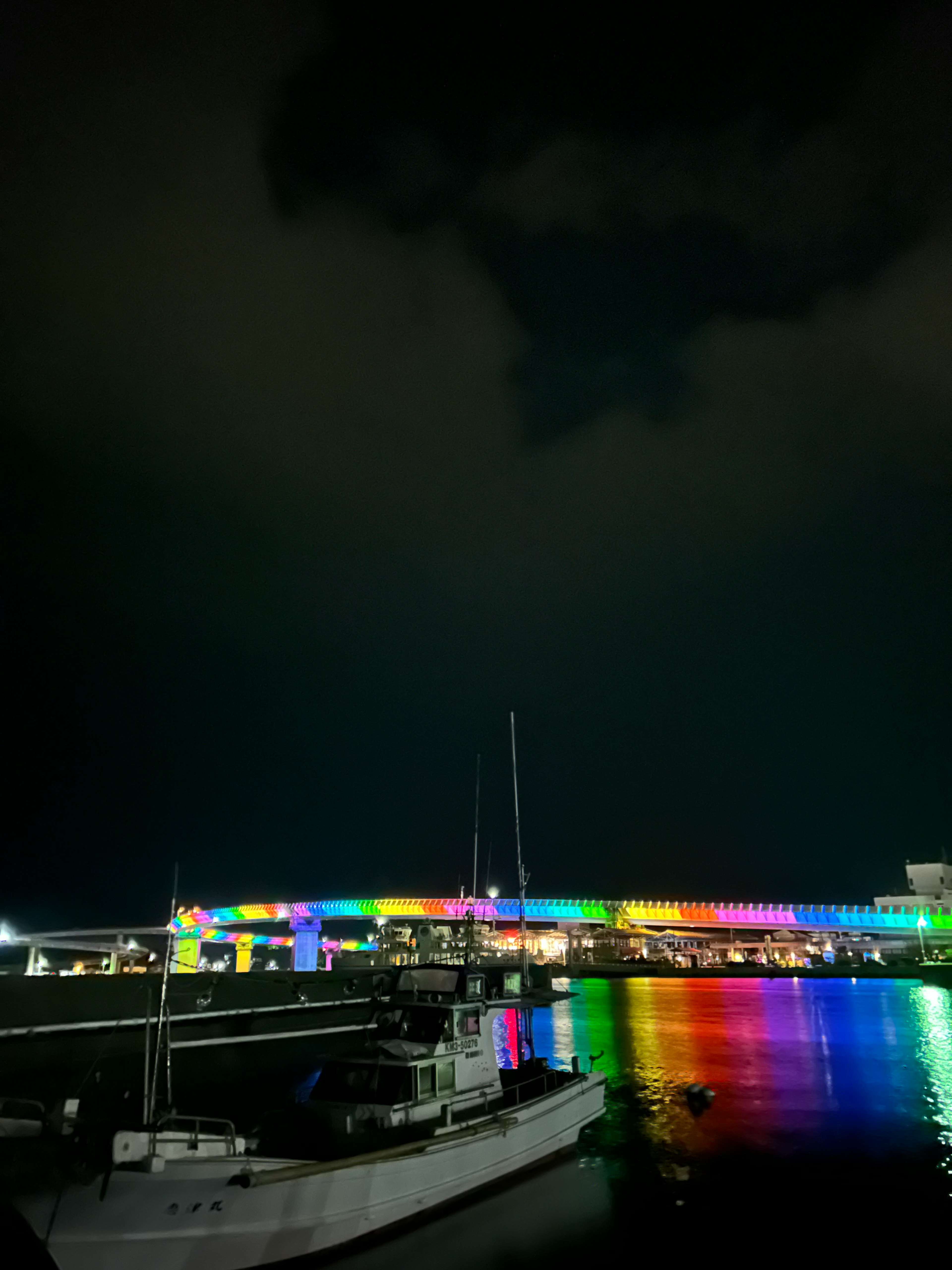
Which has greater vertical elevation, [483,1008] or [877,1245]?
[483,1008]

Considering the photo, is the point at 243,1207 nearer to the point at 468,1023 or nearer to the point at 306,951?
the point at 468,1023

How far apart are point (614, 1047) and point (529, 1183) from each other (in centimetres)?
3479

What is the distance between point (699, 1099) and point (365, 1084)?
21.9m

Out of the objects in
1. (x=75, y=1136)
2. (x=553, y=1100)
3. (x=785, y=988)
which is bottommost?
(x=785, y=988)

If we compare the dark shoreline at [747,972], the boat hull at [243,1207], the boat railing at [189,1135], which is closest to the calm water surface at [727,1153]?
the boat hull at [243,1207]

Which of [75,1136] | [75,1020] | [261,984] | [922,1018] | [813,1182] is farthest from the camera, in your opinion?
[922,1018]

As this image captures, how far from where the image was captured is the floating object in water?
3288cm

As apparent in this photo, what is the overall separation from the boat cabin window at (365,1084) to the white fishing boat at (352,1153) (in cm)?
3

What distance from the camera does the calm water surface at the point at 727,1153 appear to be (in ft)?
61.2

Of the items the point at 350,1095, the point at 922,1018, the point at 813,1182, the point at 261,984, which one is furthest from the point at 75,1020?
the point at 922,1018

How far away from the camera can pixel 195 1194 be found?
13195 mm

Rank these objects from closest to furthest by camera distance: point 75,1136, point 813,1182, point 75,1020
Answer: point 75,1136 → point 813,1182 → point 75,1020

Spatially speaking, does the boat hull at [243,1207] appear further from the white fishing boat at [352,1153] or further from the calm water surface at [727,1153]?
the calm water surface at [727,1153]

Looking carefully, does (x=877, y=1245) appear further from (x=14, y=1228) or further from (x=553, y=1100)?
(x=14, y=1228)
